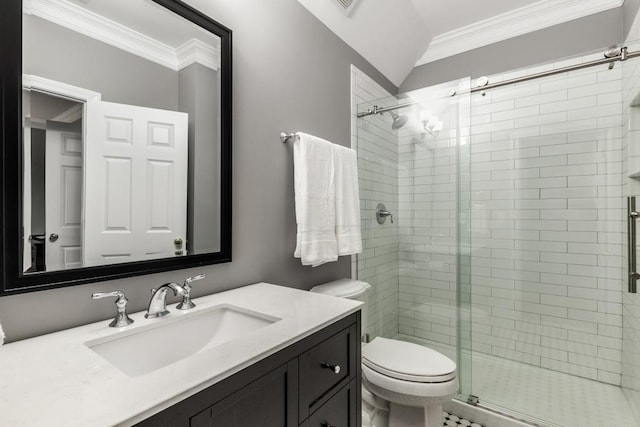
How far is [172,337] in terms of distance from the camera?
40.2 inches

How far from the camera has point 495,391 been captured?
1.97 metres

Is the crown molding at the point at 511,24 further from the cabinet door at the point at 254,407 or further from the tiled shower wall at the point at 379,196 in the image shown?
the cabinet door at the point at 254,407

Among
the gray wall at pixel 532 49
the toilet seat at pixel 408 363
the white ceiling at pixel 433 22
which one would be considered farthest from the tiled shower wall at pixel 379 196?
the gray wall at pixel 532 49

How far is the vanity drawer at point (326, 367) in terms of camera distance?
91 centimetres

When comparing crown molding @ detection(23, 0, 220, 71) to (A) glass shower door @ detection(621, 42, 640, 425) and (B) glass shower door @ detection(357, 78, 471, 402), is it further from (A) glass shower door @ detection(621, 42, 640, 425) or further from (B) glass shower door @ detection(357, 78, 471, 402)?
(A) glass shower door @ detection(621, 42, 640, 425)

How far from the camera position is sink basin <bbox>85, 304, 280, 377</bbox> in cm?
89

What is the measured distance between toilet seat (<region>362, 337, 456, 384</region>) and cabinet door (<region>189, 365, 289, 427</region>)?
0.81 metres

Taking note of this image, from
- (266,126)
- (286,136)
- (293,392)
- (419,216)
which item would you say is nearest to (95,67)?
(266,126)

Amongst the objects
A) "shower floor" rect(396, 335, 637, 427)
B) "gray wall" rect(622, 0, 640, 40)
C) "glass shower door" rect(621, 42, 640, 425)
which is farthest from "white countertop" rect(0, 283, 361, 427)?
"gray wall" rect(622, 0, 640, 40)

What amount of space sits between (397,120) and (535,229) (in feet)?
4.21

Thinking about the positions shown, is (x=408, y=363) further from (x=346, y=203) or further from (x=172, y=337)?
(x=172, y=337)

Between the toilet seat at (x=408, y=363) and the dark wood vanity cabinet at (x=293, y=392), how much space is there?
385 mm

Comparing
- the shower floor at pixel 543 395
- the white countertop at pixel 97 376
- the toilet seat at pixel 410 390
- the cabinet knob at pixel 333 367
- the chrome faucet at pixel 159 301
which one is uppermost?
the chrome faucet at pixel 159 301

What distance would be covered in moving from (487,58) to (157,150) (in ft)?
8.32
